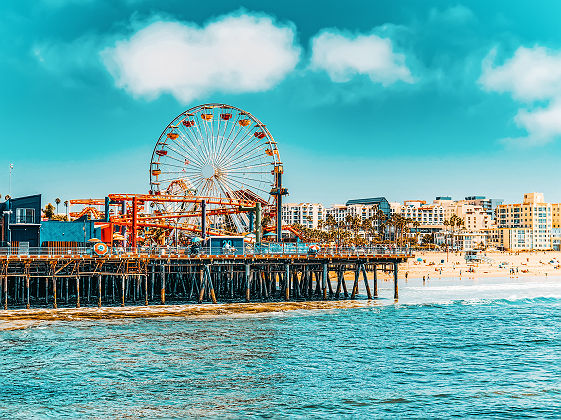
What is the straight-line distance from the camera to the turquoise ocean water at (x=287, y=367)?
28.8 m

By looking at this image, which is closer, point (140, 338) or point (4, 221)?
point (140, 338)

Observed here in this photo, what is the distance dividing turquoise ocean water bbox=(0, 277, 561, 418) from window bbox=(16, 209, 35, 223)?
1791 cm

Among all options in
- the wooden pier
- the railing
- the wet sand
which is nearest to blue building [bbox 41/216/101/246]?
the railing

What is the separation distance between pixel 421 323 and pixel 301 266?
1927 cm

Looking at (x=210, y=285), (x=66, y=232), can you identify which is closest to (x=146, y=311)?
(x=210, y=285)

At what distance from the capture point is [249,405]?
28.8 m

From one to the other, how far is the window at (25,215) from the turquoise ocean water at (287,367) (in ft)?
58.8

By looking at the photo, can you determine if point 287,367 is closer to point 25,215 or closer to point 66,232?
point 66,232

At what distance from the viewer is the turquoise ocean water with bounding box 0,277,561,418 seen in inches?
1134

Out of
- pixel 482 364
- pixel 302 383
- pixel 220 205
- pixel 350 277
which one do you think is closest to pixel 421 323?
pixel 482 364

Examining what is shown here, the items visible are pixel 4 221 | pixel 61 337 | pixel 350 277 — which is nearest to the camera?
pixel 61 337

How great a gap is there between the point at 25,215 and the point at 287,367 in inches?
1483

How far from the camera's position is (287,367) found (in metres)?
36.5

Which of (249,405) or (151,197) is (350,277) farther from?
(249,405)
